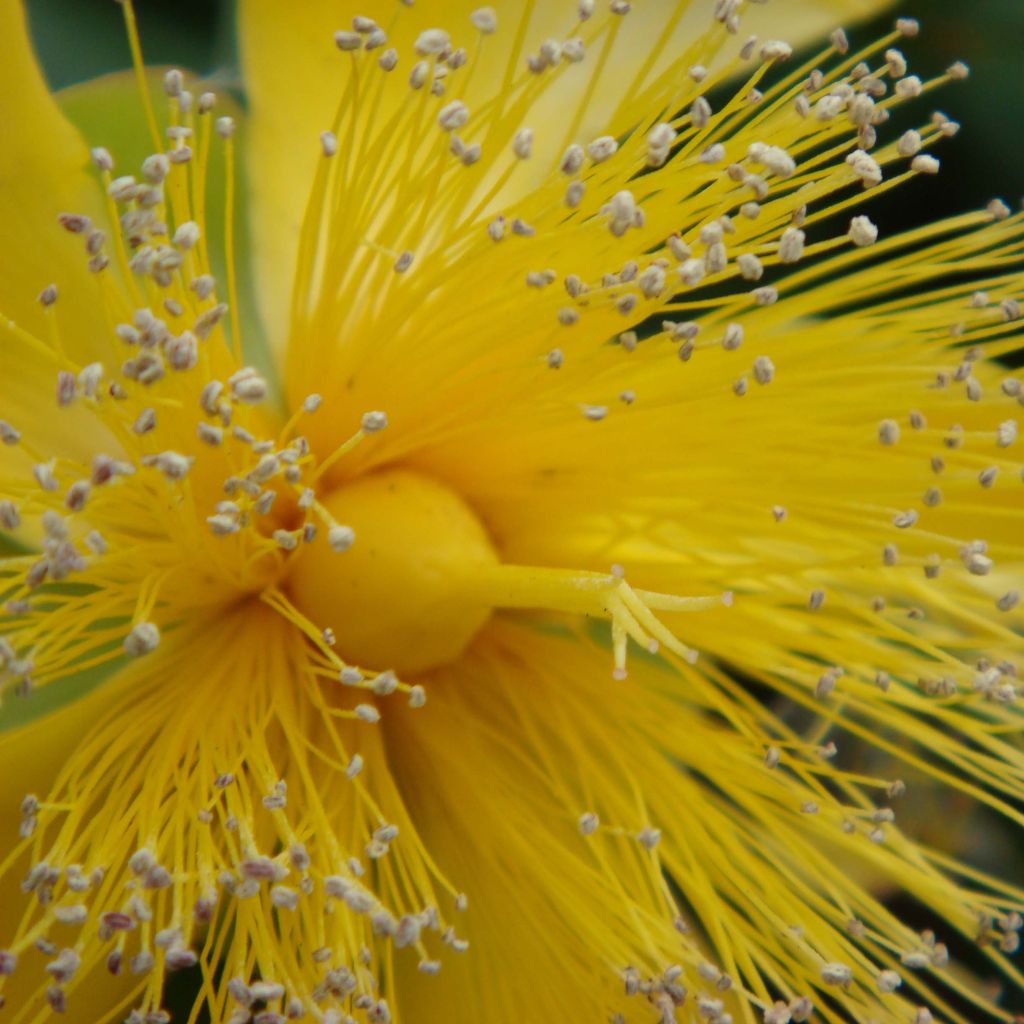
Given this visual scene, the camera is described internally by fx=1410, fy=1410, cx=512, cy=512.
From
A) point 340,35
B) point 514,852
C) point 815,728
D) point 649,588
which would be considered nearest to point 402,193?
point 340,35

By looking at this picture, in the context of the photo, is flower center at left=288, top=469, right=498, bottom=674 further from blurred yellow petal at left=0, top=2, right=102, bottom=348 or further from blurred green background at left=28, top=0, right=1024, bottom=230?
blurred green background at left=28, top=0, right=1024, bottom=230

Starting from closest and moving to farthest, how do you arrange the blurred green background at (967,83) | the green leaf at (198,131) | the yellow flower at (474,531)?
the yellow flower at (474,531) → the green leaf at (198,131) → the blurred green background at (967,83)

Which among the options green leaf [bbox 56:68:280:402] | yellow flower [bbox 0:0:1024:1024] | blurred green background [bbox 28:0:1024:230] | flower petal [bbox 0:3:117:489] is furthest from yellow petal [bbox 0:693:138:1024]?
blurred green background [bbox 28:0:1024:230]

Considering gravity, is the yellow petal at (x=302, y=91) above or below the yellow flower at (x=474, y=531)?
above

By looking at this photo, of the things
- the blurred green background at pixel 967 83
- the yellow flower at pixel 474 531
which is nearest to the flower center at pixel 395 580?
the yellow flower at pixel 474 531

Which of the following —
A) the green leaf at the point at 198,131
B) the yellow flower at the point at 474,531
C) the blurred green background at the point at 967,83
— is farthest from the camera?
the blurred green background at the point at 967,83

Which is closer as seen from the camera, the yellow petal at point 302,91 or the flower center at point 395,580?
the flower center at point 395,580

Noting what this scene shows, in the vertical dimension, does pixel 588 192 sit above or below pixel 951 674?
above

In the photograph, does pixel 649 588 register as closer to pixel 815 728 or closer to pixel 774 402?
pixel 774 402

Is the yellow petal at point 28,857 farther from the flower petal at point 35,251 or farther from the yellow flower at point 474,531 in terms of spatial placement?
the flower petal at point 35,251

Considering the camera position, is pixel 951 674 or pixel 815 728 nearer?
pixel 951 674
